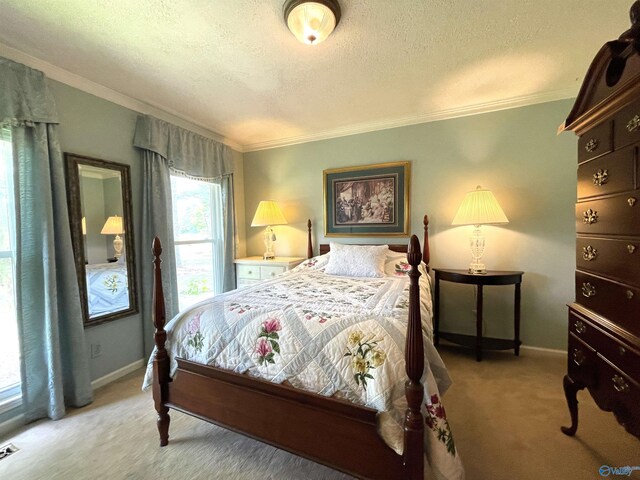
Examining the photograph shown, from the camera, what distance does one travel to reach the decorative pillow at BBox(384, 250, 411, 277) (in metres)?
2.62

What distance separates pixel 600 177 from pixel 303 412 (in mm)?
1781

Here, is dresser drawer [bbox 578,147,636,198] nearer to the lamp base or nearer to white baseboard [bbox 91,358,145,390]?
the lamp base

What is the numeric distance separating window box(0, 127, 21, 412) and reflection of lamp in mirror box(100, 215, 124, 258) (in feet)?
1.79

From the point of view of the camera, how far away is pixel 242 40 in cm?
172

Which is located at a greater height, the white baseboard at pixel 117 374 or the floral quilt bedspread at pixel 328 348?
the floral quilt bedspread at pixel 328 348

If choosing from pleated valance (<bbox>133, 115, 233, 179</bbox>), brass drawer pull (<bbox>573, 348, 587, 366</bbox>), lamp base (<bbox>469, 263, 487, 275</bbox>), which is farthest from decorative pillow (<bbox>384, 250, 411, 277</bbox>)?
pleated valance (<bbox>133, 115, 233, 179</bbox>)

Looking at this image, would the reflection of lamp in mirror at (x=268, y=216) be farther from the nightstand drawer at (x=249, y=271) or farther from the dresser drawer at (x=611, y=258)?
the dresser drawer at (x=611, y=258)

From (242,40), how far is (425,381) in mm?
2165

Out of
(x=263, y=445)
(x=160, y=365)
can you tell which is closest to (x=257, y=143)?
(x=160, y=365)

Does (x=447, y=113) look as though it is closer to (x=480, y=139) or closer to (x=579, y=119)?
(x=480, y=139)

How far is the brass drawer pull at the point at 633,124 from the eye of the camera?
1.04 meters

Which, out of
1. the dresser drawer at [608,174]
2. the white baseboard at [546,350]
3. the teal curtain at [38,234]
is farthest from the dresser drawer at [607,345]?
the teal curtain at [38,234]

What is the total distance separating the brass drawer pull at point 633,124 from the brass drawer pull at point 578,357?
1.10 m

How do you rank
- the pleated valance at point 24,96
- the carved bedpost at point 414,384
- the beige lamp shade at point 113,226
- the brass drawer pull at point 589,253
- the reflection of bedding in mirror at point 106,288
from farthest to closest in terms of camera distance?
the beige lamp shade at point 113,226 → the reflection of bedding in mirror at point 106,288 → the pleated valance at point 24,96 → the brass drawer pull at point 589,253 → the carved bedpost at point 414,384
